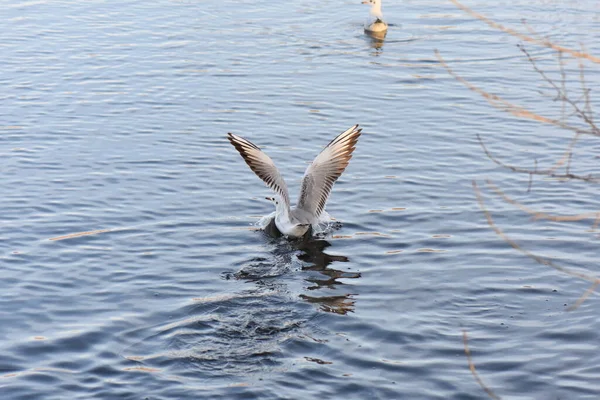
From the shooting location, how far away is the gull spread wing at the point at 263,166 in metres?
12.2

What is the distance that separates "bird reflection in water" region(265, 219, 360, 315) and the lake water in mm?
41

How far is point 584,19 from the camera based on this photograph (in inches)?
936

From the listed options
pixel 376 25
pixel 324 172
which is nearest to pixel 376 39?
pixel 376 25

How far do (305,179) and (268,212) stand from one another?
833mm

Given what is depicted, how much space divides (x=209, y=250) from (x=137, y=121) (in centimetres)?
565

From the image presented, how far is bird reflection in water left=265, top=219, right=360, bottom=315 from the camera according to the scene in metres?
10.0

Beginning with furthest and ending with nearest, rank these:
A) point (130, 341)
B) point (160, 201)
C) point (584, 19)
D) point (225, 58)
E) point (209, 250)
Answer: point (584, 19)
point (225, 58)
point (160, 201)
point (209, 250)
point (130, 341)

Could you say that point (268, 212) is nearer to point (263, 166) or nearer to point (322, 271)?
point (263, 166)

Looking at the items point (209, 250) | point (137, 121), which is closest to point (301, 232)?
point (209, 250)

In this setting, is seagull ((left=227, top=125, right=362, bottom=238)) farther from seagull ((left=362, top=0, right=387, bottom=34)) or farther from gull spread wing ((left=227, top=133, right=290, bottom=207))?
seagull ((left=362, top=0, right=387, bottom=34))

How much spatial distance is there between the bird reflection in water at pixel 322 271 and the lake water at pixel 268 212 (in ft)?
0.13

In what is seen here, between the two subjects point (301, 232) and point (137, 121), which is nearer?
point (301, 232)

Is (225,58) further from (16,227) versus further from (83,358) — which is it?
(83,358)

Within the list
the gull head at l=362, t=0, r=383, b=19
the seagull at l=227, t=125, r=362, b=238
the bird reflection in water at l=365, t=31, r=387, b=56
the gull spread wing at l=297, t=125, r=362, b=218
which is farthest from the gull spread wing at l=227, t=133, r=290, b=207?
the gull head at l=362, t=0, r=383, b=19
